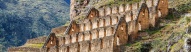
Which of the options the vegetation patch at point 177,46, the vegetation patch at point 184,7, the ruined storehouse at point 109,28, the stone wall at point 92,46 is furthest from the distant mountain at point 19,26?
the vegetation patch at point 177,46

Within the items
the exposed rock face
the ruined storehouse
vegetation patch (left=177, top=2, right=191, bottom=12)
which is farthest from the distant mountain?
the exposed rock face

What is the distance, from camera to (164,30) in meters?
54.7

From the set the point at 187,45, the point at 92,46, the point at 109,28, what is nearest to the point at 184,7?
the point at 109,28

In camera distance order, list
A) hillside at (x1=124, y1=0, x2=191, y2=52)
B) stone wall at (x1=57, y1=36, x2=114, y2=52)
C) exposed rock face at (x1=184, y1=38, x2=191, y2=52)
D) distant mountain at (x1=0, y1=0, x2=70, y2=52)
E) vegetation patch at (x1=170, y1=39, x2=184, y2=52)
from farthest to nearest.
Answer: distant mountain at (x1=0, y1=0, x2=70, y2=52) < stone wall at (x1=57, y1=36, x2=114, y2=52) < hillside at (x1=124, y1=0, x2=191, y2=52) < vegetation patch at (x1=170, y1=39, x2=184, y2=52) < exposed rock face at (x1=184, y1=38, x2=191, y2=52)

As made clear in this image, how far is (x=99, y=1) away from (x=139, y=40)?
2810 cm

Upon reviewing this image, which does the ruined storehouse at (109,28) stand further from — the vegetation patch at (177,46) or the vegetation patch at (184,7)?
the vegetation patch at (177,46)

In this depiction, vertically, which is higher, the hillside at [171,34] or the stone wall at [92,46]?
the hillside at [171,34]

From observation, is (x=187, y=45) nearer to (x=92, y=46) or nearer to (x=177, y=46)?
(x=177, y=46)

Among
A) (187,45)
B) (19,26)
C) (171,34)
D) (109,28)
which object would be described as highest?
(187,45)

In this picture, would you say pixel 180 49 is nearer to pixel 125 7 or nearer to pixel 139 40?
pixel 139 40

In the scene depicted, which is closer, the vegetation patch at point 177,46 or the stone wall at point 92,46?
the vegetation patch at point 177,46

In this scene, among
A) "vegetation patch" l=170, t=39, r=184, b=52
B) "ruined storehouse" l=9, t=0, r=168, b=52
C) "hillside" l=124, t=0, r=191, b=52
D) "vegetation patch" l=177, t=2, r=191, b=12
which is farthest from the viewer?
"vegetation patch" l=177, t=2, r=191, b=12

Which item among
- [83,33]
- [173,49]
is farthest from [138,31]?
[173,49]

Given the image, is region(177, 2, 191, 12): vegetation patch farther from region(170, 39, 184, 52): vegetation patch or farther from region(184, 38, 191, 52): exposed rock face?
region(184, 38, 191, 52): exposed rock face
